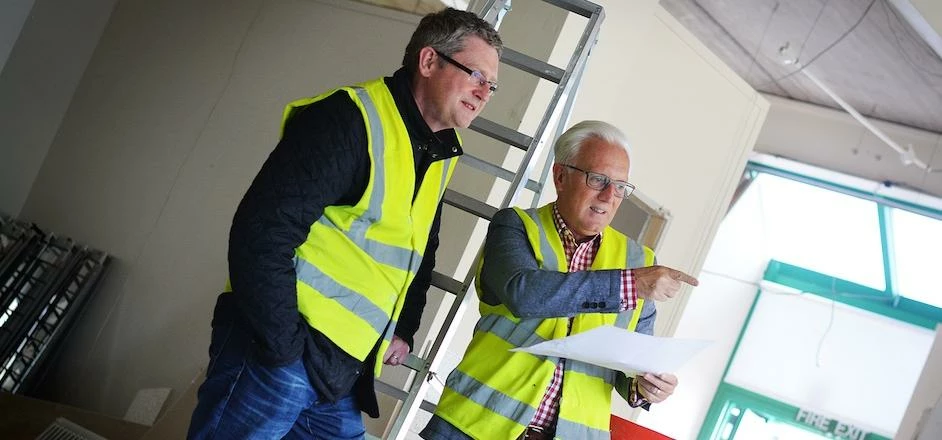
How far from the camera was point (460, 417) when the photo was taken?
2102mm

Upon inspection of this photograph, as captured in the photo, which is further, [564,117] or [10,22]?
[10,22]

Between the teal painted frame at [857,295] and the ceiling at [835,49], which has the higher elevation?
the ceiling at [835,49]

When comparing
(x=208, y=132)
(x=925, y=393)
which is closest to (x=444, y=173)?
(x=208, y=132)

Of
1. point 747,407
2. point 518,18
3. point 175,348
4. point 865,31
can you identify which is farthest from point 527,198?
point 747,407

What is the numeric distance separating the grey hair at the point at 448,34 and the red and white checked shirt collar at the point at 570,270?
1.43 ft

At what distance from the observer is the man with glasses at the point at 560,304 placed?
2012 mm

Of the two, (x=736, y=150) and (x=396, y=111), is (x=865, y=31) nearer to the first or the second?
(x=736, y=150)

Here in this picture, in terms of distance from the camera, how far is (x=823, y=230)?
35.4 feet

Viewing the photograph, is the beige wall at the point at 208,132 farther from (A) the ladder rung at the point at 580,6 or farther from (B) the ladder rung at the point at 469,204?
(B) the ladder rung at the point at 469,204

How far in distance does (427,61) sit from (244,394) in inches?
32.4

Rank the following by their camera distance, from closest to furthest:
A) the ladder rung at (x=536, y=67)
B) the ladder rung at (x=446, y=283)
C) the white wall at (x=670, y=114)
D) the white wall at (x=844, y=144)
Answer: the ladder rung at (x=446, y=283), the ladder rung at (x=536, y=67), the white wall at (x=670, y=114), the white wall at (x=844, y=144)

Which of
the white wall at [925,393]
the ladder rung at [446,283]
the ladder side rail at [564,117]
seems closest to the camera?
the ladder rung at [446,283]

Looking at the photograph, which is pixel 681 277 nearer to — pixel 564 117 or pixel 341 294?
pixel 341 294

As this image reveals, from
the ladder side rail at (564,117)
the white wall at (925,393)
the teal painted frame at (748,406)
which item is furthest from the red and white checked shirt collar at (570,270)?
the teal painted frame at (748,406)
